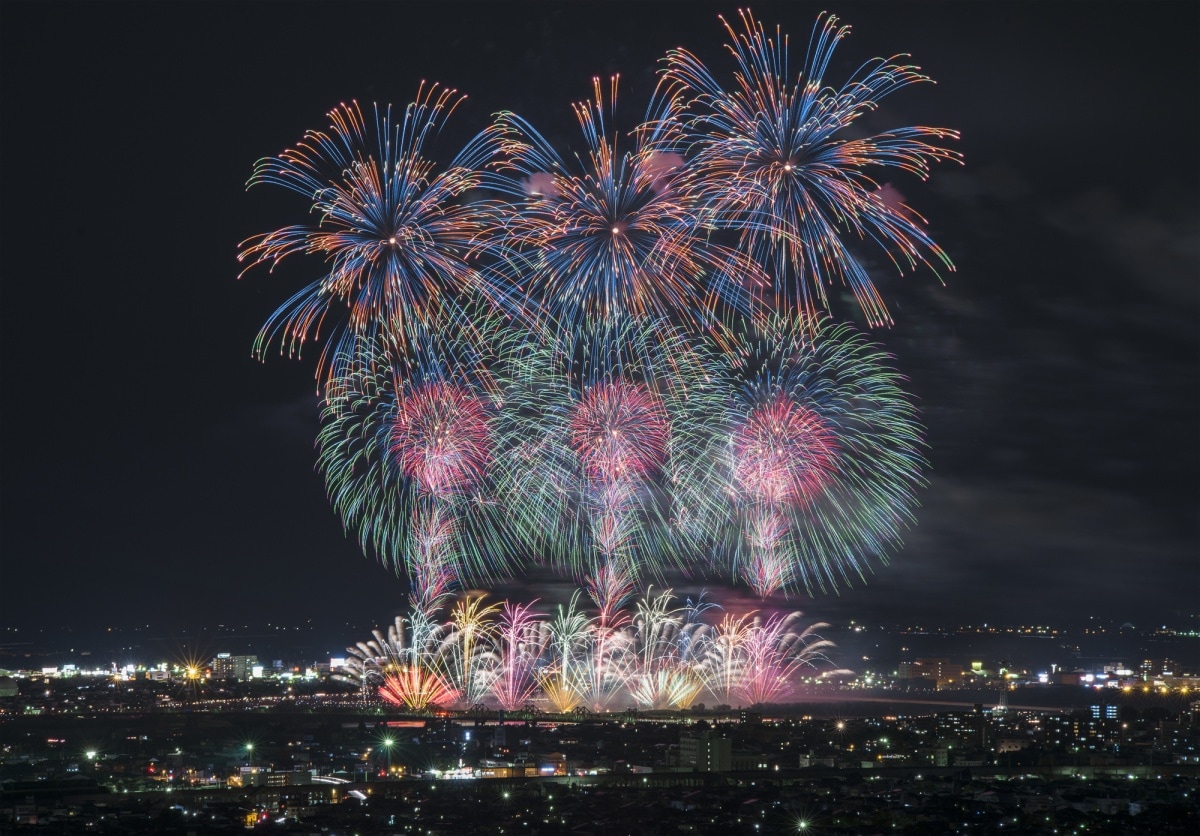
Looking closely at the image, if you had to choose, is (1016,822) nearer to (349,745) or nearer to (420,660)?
(420,660)

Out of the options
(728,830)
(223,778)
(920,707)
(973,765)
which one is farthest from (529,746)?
(920,707)

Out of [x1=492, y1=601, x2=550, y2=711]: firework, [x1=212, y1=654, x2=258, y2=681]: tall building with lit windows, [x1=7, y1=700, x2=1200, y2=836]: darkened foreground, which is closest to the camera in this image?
[x1=7, y1=700, x2=1200, y2=836]: darkened foreground

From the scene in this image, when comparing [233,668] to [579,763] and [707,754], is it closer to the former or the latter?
[579,763]

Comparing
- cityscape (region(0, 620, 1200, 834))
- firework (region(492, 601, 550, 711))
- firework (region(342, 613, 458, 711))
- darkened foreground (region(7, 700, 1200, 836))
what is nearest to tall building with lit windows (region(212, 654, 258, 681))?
cityscape (region(0, 620, 1200, 834))

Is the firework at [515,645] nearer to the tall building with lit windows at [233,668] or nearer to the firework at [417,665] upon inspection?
the firework at [417,665]

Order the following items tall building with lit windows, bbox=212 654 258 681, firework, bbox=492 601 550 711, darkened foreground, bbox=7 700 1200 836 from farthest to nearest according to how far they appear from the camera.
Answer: tall building with lit windows, bbox=212 654 258 681, firework, bbox=492 601 550 711, darkened foreground, bbox=7 700 1200 836

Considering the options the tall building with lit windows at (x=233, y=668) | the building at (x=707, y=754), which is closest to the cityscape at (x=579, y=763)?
the building at (x=707, y=754)

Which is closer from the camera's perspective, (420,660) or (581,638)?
(581,638)

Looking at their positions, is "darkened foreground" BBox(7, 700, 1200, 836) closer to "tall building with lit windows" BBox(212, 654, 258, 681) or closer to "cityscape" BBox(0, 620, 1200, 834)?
"cityscape" BBox(0, 620, 1200, 834)

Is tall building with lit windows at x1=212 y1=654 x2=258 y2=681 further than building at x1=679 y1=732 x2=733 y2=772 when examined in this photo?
Yes

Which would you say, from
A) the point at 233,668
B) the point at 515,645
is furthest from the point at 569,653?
the point at 233,668

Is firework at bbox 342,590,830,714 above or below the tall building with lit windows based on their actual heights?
above
